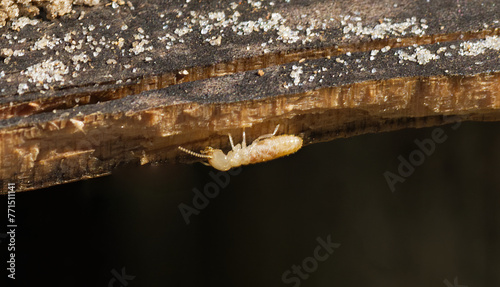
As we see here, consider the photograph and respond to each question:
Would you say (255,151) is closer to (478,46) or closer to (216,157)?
(216,157)

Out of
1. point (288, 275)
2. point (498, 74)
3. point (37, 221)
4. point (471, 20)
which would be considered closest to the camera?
point (498, 74)

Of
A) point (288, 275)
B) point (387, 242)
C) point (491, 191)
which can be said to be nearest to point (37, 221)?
point (288, 275)

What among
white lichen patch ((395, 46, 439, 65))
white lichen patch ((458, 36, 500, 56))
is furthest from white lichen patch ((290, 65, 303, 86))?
white lichen patch ((458, 36, 500, 56))

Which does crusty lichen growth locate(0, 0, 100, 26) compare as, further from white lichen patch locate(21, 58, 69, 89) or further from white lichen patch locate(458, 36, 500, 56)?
white lichen patch locate(458, 36, 500, 56)

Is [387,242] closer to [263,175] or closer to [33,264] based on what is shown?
[263,175]

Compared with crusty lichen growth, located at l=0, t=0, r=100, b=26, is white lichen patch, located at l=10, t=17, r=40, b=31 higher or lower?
lower

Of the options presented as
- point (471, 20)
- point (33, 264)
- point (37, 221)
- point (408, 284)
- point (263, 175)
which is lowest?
point (408, 284)

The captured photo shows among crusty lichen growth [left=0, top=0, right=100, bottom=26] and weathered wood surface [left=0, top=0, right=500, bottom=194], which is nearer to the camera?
weathered wood surface [left=0, top=0, right=500, bottom=194]
